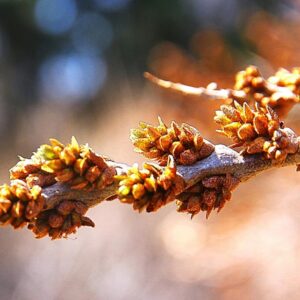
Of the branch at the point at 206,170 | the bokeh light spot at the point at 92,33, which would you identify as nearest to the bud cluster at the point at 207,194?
the branch at the point at 206,170

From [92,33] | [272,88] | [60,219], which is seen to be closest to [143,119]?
[92,33]

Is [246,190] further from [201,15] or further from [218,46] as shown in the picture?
[201,15]

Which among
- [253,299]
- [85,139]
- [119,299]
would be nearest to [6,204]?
[253,299]

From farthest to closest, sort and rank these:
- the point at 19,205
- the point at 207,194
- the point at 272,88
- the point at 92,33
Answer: the point at 92,33 → the point at 272,88 → the point at 207,194 → the point at 19,205

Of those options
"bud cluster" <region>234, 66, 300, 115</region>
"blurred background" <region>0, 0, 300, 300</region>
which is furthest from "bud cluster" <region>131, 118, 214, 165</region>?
"blurred background" <region>0, 0, 300, 300</region>

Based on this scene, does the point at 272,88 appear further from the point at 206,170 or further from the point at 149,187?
the point at 149,187

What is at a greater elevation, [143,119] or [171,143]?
[171,143]
